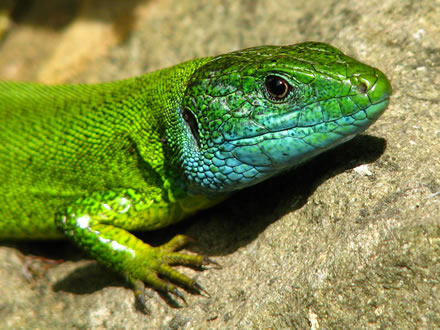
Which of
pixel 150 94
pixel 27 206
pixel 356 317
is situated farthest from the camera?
pixel 27 206

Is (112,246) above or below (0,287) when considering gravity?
below

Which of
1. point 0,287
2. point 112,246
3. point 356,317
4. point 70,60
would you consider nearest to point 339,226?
point 356,317

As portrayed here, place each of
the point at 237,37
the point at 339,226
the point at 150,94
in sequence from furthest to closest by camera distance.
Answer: the point at 237,37
the point at 150,94
the point at 339,226

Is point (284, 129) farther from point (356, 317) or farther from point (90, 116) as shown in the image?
point (90, 116)

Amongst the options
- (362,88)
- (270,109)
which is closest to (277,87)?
(270,109)

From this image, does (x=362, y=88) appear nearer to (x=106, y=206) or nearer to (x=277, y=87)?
(x=277, y=87)

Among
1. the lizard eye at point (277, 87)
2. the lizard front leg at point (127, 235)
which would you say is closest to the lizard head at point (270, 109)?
the lizard eye at point (277, 87)

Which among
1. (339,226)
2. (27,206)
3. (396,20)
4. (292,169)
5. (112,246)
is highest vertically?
(27,206)
